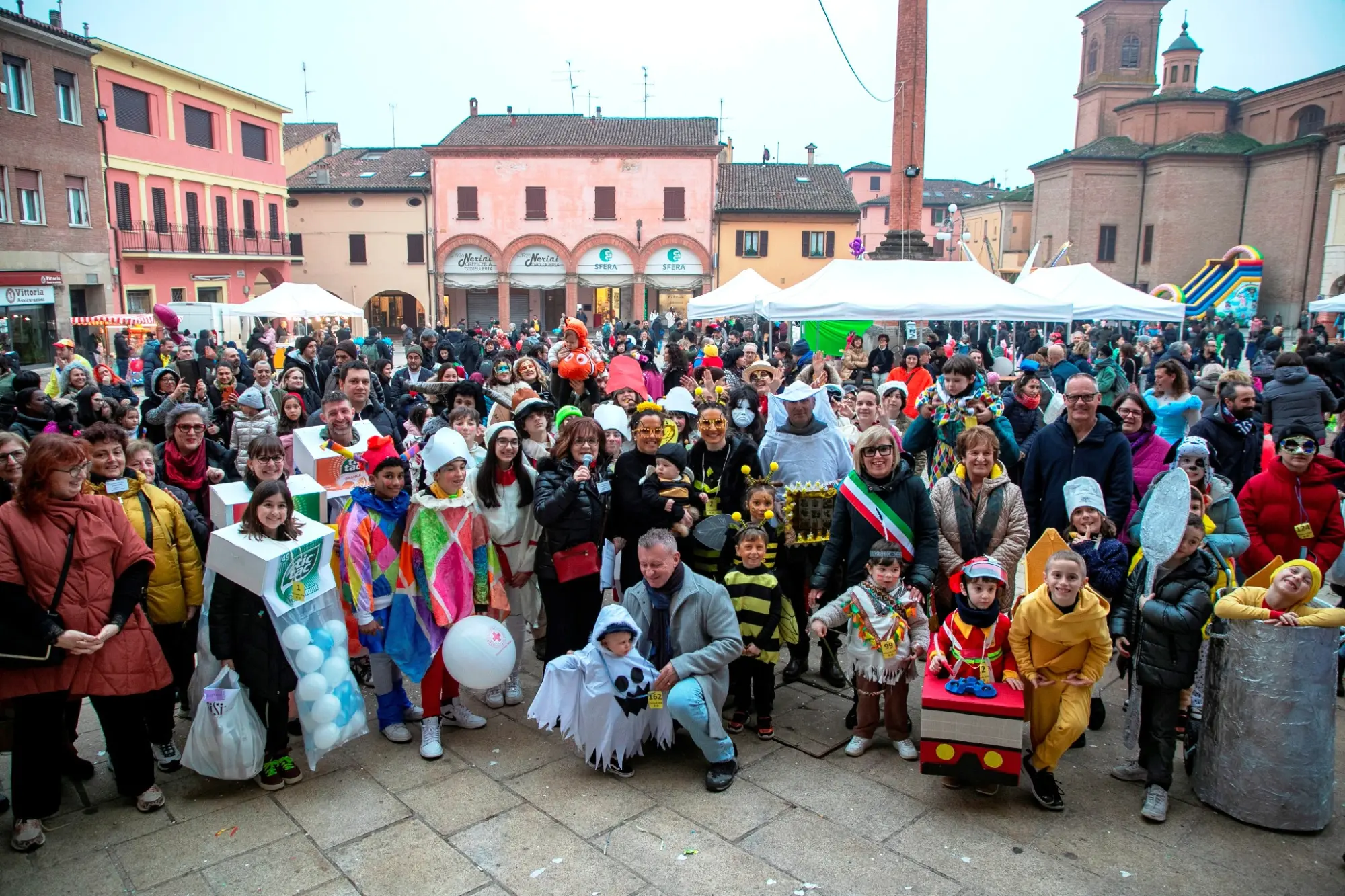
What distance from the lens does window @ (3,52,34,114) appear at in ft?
76.4

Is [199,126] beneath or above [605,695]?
above

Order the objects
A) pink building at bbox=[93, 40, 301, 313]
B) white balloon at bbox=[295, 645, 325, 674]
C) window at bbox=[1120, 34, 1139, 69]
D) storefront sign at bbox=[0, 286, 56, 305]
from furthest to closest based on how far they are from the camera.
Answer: window at bbox=[1120, 34, 1139, 69] < pink building at bbox=[93, 40, 301, 313] < storefront sign at bbox=[0, 286, 56, 305] < white balloon at bbox=[295, 645, 325, 674]

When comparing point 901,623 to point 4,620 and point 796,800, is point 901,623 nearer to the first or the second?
point 796,800

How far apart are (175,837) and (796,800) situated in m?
2.74

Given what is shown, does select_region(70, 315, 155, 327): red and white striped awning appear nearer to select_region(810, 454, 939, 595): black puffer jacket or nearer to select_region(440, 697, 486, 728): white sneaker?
select_region(440, 697, 486, 728): white sneaker

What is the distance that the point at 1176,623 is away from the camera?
384cm

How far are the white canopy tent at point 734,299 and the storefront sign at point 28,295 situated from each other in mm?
18760

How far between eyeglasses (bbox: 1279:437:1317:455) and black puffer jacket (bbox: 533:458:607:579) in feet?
13.2

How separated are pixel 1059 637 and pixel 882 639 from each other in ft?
2.69

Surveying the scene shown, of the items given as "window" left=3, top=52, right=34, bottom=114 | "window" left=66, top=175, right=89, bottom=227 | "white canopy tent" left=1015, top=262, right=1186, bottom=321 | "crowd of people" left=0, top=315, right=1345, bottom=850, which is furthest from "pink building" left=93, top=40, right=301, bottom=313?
"white canopy tent" left=1015, top=262, right=1186, bottom=321

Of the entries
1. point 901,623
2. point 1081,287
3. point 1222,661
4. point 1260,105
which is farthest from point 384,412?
point 1260,105

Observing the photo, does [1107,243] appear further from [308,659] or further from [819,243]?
[308,659]

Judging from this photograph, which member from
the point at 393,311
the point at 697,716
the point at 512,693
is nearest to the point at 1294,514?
the point at 697,716

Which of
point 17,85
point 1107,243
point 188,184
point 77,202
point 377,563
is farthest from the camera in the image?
point 1107,243
